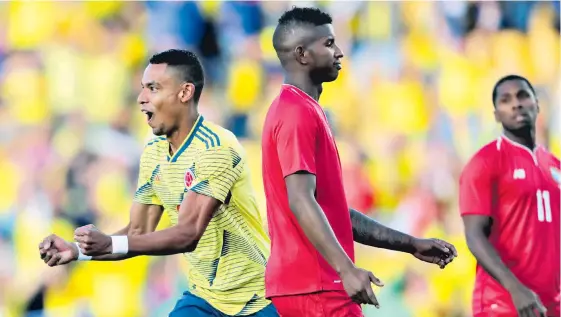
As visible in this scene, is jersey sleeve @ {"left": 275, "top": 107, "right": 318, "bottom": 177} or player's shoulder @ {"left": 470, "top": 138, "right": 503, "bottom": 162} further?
player's shoulder @ {"left": 470, "top": 138, "right": 503, "bottom": 162}

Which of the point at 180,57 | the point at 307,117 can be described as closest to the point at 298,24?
the point at 307,117

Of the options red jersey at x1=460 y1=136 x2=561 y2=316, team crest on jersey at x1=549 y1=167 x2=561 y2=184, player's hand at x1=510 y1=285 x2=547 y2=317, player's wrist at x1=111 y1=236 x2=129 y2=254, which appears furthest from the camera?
team crest on jersey at x1=549 y1=167 x2=561 y2=184

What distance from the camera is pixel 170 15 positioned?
9500 millimetres

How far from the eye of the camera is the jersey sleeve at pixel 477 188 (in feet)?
17.6

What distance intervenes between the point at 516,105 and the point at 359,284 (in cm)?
274

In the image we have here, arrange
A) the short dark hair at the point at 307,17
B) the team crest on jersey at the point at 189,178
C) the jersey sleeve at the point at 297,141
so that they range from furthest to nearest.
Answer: the team crest on jersey at the point at 189,178 → the short dark hair at the point at 307,17 → the jersey sleeve at the point at 297,141

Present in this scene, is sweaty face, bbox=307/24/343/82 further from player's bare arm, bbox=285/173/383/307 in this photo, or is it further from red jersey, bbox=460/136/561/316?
red jersey, bbox=460/136/561/316

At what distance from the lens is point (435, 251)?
4098 mm

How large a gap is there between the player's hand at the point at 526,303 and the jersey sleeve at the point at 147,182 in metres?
1.89

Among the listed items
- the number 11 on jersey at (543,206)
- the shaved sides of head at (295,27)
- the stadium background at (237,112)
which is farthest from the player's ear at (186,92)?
the stadium background at (237,112)

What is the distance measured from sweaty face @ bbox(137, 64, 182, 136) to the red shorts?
1.33 meters

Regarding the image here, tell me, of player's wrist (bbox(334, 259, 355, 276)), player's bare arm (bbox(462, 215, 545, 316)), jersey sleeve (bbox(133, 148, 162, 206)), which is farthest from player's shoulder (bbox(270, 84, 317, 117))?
player's bare arm (bbox(462, 215, 545, 316))

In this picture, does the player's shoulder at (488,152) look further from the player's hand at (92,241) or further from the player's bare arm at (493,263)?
the player's hand at (92,241)

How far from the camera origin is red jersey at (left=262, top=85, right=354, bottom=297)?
12.0ft
